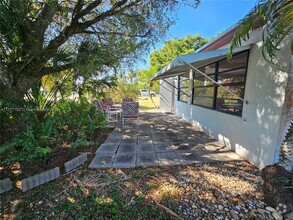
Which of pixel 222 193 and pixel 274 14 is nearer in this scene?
pixel 274 14

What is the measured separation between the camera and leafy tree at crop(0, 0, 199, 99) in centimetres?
283

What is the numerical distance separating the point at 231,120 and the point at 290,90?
1.61 meters

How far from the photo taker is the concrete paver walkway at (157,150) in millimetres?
3210

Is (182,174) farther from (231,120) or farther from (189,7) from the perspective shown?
(189,7)

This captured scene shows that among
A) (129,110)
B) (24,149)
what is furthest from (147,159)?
(129,110)

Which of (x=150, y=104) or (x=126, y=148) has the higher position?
(x=150, y=104)

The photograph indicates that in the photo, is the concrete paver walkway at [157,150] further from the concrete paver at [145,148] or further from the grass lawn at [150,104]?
the grass lawn at [150,104]

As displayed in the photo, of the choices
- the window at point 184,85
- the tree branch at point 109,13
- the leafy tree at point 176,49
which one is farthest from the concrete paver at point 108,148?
the leafy tree at point 176,49

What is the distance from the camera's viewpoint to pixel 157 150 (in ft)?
12.6

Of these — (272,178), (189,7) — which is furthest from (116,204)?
(189,7)

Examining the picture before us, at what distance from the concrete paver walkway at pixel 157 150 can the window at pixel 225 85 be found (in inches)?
43.4

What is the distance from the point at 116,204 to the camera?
6.82 ft

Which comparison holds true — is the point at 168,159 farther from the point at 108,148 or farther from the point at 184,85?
the point at 184,85

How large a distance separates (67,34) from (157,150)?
3.32 meters
